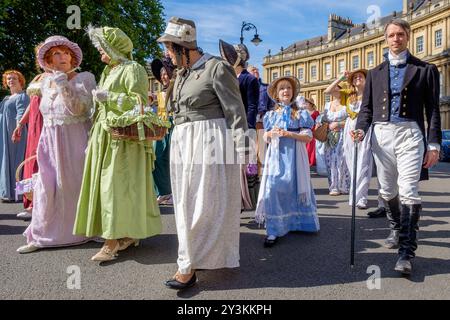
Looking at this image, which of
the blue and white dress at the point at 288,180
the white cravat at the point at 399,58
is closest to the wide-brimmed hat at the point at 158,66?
the blue and white dress at the point at 288,180

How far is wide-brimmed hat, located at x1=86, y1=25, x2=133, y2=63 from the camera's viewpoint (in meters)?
4.27

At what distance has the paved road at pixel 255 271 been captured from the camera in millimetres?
3367

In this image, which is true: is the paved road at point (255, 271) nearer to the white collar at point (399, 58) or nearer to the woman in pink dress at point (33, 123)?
the woman in pink dress at point (33, 123)

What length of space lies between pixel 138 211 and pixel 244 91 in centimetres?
231

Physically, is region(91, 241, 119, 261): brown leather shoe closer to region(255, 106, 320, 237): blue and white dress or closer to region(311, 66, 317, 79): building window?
region(255, 106, 320, 237): blue and white dress

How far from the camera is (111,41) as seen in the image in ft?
14.1

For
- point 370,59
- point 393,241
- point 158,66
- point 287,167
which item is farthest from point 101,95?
point 370,59

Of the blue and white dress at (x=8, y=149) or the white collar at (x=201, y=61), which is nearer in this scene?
the white collar at (x=201, y=61)

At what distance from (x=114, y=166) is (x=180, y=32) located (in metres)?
1.50

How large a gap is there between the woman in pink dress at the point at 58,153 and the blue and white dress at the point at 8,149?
3.87 meters

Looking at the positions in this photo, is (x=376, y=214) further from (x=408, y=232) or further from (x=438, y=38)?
(x=438, y=38)

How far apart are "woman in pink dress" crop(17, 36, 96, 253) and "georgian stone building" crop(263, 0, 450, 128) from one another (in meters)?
49.0
